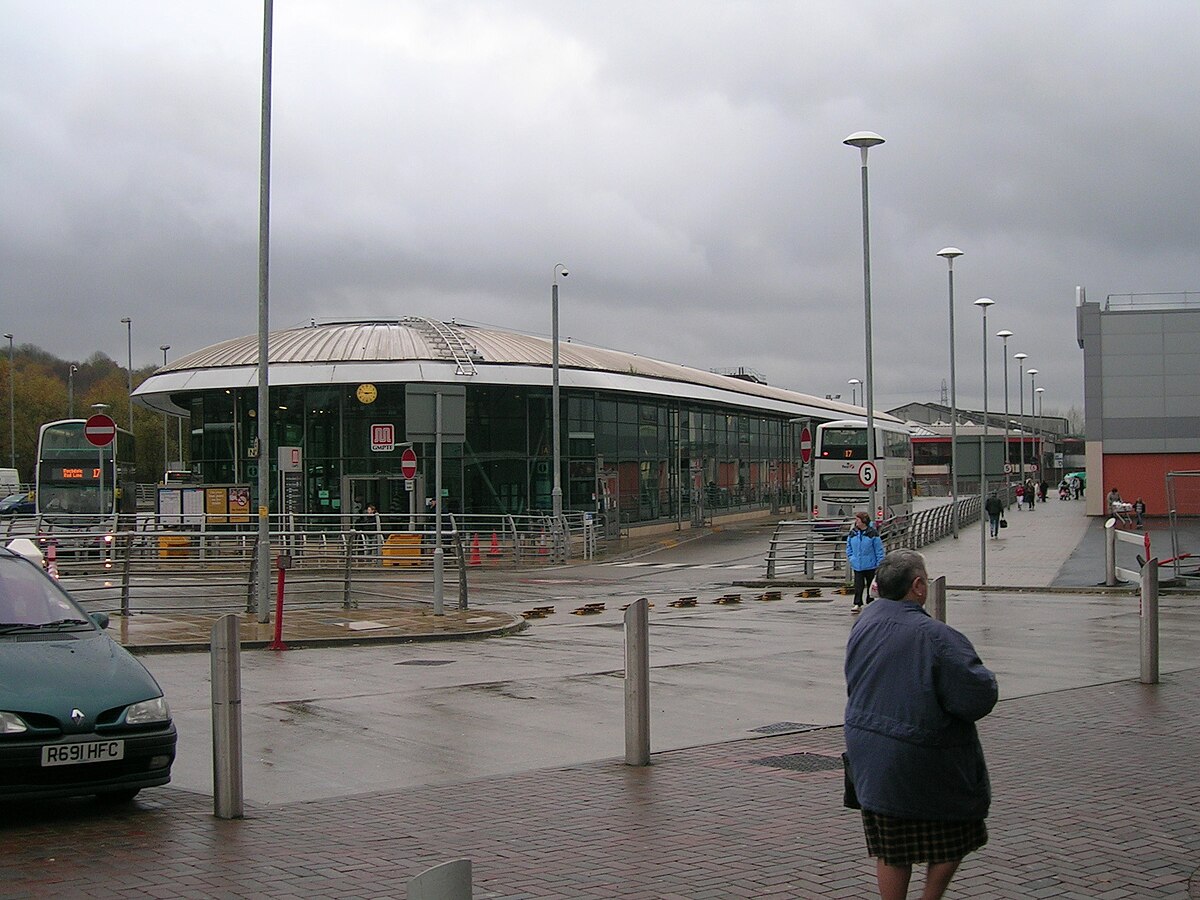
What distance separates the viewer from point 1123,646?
16.7 meters

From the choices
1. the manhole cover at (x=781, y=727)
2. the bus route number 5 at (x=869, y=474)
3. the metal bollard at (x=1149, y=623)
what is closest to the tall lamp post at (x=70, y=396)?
the bus route number 5 at (x=869, y=474)

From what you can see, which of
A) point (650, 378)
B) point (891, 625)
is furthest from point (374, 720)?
point (650, 378)

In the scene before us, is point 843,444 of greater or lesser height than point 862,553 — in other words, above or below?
above

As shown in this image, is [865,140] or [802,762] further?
[865,140]

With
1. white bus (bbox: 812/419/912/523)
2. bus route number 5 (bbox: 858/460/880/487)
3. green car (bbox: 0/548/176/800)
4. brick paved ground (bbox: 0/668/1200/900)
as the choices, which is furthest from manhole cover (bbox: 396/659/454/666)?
white bus (bbox: 812/419/912/523)

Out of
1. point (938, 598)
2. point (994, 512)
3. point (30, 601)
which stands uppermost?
point (30, 601)

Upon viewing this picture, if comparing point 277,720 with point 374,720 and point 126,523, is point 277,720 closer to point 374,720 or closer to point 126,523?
point 374,720

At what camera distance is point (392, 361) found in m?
45.4

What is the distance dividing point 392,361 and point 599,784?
37.9m

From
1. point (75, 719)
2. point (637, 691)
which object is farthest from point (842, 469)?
point (75, 719)

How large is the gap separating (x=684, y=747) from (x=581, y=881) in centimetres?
382

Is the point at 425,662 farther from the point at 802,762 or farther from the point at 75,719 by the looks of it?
the point at 75,719

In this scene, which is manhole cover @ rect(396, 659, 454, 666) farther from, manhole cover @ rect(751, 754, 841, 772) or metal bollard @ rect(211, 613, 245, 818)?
metal bollard @ rect(211, 613, 245, 818)

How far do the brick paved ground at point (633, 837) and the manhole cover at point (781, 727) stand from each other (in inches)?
46.2
